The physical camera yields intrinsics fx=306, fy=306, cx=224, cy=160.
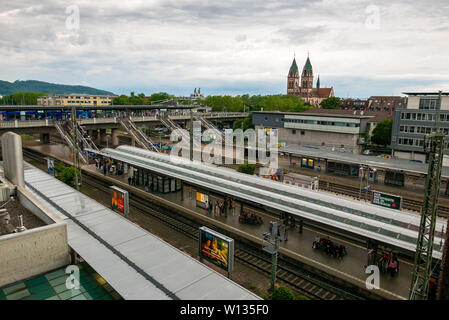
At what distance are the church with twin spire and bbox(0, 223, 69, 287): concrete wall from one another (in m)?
177

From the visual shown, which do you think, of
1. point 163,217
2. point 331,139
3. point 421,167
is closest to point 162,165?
point 163,217

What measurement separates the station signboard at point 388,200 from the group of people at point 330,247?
8.60m

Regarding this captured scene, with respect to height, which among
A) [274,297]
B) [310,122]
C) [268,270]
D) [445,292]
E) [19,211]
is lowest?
[268,270]

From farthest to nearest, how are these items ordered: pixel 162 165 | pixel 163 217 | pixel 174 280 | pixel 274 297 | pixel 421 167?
pixel 421 167 → pixel 162 165 → pixel 163 217 → pixel 274 297 → pixel 174 280

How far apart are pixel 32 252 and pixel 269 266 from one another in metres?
14.0

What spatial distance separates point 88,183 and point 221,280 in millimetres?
33646

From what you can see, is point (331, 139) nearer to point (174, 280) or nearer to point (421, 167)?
point (421, 167)

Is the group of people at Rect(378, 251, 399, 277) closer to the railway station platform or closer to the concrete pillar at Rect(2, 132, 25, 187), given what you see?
the railway station platform

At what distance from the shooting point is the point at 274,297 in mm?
14625

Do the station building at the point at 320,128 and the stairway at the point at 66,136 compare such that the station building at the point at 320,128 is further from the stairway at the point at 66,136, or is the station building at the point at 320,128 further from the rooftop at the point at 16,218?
the rooftop at the point at 16,218

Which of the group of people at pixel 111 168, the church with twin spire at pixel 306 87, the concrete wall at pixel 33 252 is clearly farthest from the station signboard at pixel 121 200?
the church with twin spire at pixel 306 87

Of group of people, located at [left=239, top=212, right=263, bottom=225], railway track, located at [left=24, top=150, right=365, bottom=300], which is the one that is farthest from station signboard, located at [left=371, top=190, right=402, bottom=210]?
railway track, located at [left=24, top=150, right=365, bottom=300]

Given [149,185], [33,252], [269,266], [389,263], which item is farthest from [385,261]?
[149,185]

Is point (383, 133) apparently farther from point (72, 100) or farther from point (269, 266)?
point (72, 100)
